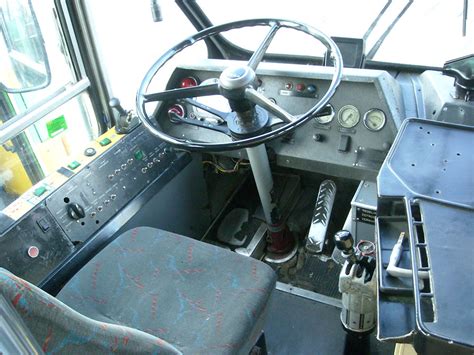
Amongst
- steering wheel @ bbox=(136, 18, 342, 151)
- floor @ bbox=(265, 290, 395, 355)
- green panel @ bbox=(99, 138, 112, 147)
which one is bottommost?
floor @ bbox=(265, 290, 395, 355)

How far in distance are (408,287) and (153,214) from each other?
1.32 metres

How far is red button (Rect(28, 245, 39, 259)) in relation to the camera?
1722mm

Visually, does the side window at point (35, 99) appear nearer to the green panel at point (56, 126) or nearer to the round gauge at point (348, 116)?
the green panel at point (56, 126)

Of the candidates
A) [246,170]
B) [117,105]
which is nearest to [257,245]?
[246,170]

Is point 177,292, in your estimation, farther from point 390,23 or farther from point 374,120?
point 390,23

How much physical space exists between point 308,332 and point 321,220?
472 millimetres

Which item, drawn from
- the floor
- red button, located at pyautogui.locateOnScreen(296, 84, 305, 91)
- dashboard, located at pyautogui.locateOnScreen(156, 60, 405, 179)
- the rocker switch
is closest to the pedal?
the floor

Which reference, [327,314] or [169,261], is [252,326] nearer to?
[169,261]

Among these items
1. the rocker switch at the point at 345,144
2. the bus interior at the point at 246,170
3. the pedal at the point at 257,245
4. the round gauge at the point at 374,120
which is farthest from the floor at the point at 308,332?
the round gauge at the point at 374,120

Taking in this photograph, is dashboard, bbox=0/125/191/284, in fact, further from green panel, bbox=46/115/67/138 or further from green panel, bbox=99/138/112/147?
green panel, bbox=46/115/67/138

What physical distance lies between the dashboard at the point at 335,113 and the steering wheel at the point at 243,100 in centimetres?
20

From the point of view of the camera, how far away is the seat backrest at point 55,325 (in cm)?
65

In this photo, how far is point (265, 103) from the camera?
5.05 feet

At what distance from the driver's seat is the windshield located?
913 millimetres
